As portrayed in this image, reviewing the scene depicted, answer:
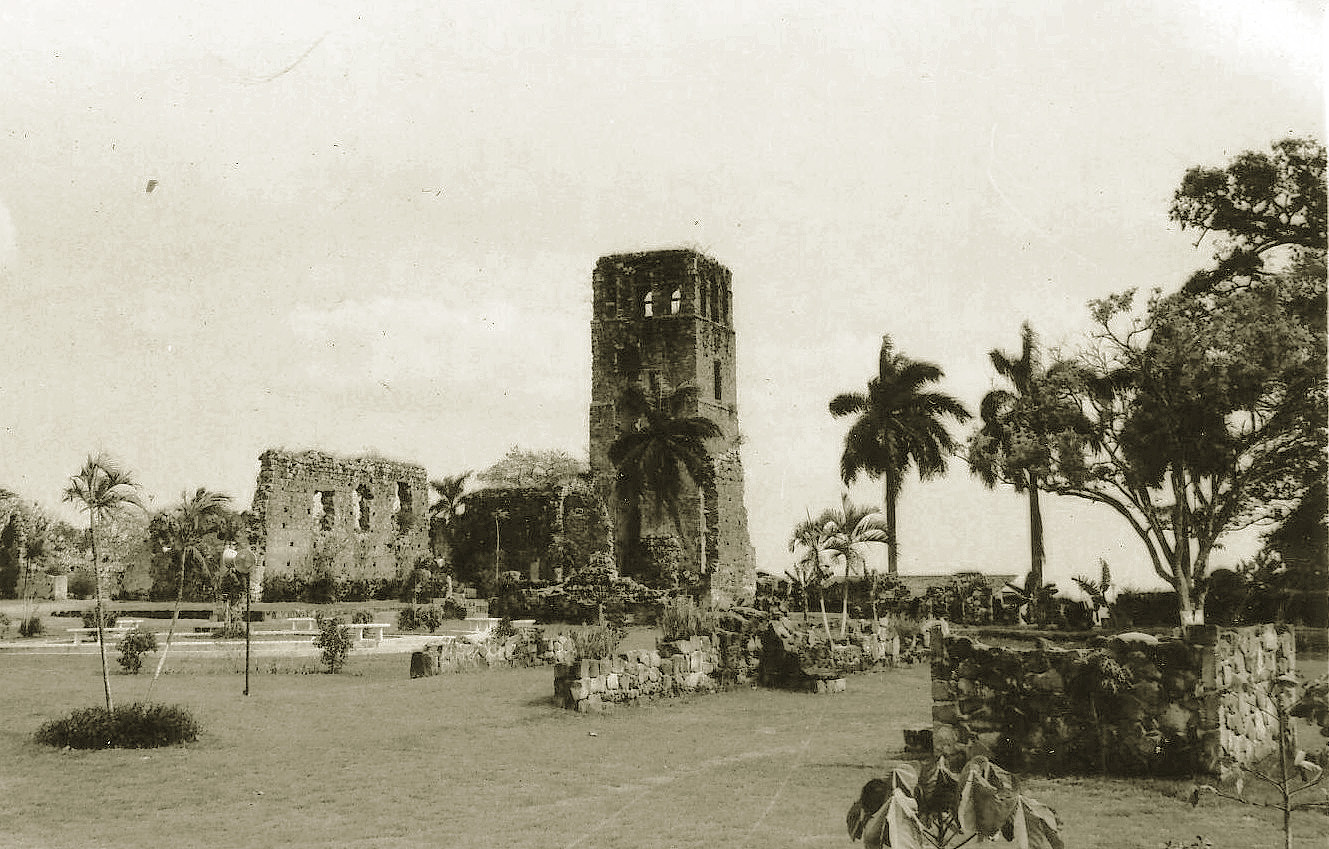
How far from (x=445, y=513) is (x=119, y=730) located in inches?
1557

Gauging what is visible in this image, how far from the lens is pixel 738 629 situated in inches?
752

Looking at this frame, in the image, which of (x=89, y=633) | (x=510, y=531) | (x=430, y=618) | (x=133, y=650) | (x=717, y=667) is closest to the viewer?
(x=717, y=667)

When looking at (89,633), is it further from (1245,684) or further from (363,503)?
(1245,684)

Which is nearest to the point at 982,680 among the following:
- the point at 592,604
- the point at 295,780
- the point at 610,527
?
the point at 295,780

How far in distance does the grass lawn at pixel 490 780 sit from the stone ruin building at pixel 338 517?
22.4 m

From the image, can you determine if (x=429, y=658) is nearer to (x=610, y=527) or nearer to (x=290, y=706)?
(x=290, y=706)

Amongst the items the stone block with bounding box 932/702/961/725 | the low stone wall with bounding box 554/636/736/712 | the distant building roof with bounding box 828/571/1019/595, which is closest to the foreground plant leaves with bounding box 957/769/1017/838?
the stone block with bounding box 932/702/961/725

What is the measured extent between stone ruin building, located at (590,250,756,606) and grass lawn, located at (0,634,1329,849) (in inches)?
959

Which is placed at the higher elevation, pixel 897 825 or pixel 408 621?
pixel 897 825

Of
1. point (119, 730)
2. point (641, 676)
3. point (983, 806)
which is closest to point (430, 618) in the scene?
point (641, 676)

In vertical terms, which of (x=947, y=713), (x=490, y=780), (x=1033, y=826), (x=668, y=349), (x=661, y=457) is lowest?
(x=490, y=780)

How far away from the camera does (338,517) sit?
3969 centimetres

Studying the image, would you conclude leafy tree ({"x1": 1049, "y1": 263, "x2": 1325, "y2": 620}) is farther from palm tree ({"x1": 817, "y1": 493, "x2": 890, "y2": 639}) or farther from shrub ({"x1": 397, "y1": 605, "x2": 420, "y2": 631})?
shrub ({"x1": 397, "y1": 605, "x2": 420, "y2": 631})

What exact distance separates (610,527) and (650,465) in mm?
2470
